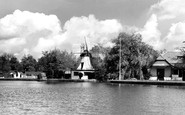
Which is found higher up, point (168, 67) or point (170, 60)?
point (170, 60)

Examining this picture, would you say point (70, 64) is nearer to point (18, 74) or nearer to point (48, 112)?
point (18, 74)

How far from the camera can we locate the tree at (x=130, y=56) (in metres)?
75.4

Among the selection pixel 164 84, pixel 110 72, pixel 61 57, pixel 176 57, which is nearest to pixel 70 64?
pixel 61 57

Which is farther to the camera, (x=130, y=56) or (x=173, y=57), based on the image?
(x=130, y=56)

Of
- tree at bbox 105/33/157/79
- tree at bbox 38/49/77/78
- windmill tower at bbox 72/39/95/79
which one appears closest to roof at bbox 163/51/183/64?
tree at bbox 105/33/157/79

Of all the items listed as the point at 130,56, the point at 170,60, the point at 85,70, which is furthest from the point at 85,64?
the point at 170,60

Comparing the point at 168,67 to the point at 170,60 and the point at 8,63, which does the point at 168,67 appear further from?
the point at 8,63

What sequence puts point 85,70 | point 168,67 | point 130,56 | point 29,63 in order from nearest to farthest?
point 168,67 < point 130,56 < point 85,70 < point 29,63

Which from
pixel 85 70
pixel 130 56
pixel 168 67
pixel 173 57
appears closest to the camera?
pixel 168 67

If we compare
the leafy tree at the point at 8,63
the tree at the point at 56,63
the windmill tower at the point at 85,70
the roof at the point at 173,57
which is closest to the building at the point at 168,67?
the roof at the point at 173,57

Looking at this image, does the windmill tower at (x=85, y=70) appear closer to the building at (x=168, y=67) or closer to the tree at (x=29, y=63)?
the building at (x=168, y=67)

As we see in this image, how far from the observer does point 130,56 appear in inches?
3004

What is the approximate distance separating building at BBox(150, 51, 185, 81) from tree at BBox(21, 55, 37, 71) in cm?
9366

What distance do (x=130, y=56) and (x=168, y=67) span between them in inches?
347
